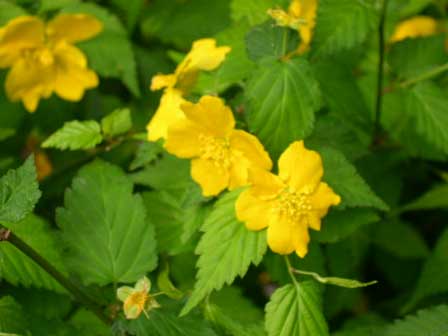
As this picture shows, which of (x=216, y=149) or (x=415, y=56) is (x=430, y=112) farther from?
(x=216, y=149)

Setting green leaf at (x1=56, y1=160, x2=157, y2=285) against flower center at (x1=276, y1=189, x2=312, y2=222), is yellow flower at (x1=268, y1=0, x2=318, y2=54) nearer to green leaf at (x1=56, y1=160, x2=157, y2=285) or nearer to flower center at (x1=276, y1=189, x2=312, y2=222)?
flower center at (x1=276, y1=189, x2=312, y2=222)

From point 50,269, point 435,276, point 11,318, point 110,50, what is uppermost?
point 110,50

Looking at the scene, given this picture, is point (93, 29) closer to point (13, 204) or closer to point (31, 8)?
point (31, 8)

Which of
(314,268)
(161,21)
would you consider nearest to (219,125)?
(314,268)

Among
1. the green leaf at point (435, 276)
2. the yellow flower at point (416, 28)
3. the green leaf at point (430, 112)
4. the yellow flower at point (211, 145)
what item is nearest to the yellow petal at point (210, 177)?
the yellow flower at point (211, 145)

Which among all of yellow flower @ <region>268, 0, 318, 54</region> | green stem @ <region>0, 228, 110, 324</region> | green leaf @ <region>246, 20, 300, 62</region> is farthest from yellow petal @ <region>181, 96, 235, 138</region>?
green stem @ <region>0, 228, 110, 324</region>

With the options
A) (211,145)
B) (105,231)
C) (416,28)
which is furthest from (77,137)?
(416,28)
